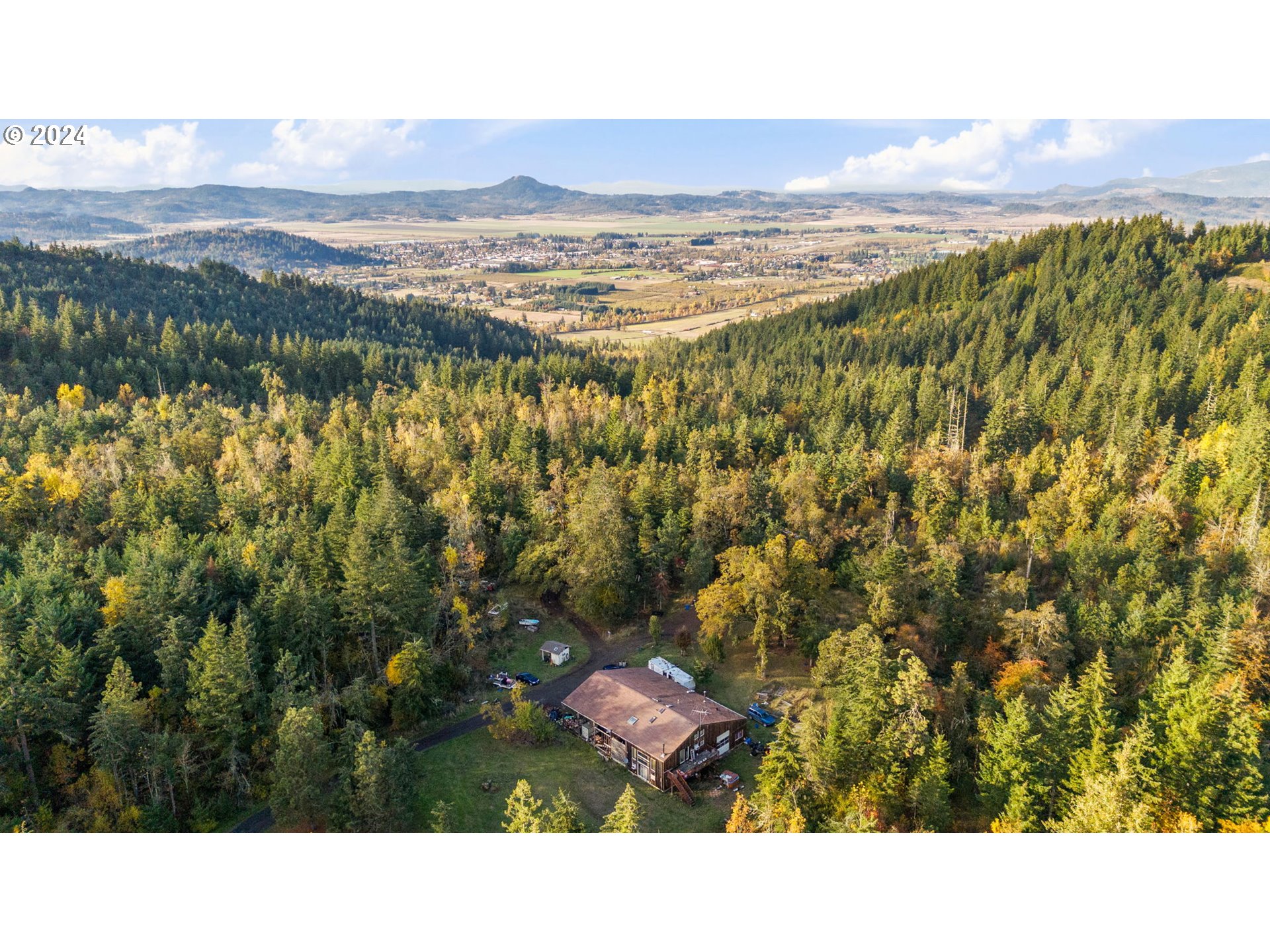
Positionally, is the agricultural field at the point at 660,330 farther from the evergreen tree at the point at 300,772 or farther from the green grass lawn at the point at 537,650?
the evergreen tree at the point at 300,772

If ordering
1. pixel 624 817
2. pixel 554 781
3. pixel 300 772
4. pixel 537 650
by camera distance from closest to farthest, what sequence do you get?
pixel 624 817 < pixel 300 772 < pixel 554 781 < pixel 537 650

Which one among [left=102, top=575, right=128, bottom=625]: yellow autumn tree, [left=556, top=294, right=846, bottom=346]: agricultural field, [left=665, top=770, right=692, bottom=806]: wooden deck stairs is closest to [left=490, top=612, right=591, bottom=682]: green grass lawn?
[left=665, top=770, right=692, bottom=806]: wooden deck stairs

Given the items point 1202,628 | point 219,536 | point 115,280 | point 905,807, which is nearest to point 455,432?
point 219,536

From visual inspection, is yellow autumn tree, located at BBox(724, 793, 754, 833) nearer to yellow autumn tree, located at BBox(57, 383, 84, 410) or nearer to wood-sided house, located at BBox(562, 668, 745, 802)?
wood-sided house, located at BBox(562, 668, 745, 802)

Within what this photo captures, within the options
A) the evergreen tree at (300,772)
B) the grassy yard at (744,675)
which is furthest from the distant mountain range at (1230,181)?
the evergreen tree at (300,772)

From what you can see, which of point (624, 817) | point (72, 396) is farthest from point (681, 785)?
point (72, 396)

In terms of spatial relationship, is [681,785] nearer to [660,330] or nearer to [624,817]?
[624,817]

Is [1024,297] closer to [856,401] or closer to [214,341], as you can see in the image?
[856,401]
